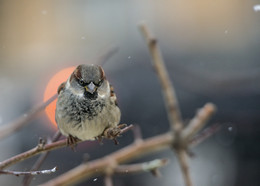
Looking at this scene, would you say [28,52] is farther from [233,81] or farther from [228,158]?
[233,81]

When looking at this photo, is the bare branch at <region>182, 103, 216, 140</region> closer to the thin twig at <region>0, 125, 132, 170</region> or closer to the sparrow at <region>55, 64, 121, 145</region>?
the thin twig at <region>0, 125, 132, 170</region>

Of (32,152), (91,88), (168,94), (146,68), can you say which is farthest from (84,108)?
(146,68)

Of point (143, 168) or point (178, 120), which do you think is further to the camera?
point (143, 168)

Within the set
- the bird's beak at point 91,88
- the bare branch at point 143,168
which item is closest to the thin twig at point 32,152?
the bare branch at point 143,168

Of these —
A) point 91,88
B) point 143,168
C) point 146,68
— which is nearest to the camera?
point 143,168

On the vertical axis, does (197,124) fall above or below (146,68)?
above

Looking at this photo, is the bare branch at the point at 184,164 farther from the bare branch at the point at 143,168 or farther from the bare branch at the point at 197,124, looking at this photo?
the bare branch at the point at 143,168

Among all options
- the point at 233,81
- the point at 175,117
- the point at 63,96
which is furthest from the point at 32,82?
the point at 175,117

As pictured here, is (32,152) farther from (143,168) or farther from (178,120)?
(178,120)
